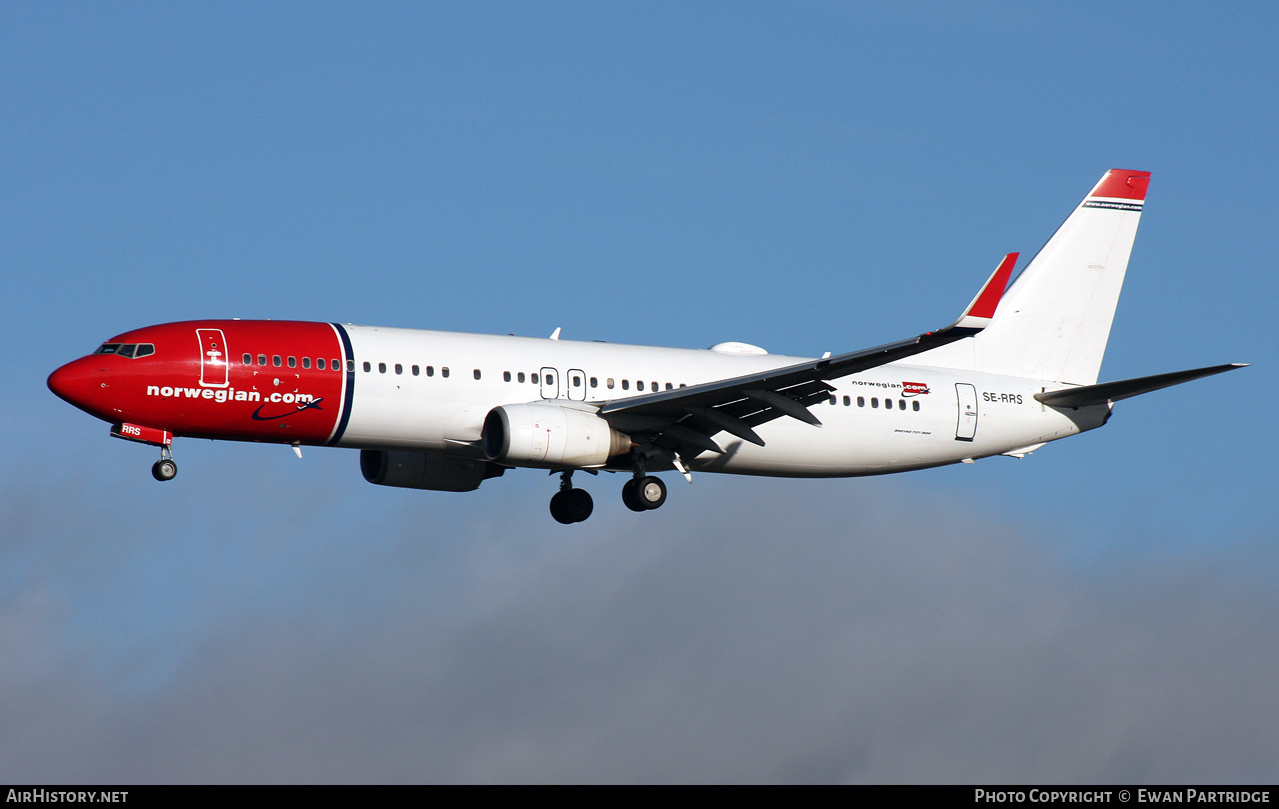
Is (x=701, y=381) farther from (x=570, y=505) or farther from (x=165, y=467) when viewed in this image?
(x=165, y=467)

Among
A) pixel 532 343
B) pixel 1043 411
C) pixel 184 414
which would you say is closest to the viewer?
pixel 184 414

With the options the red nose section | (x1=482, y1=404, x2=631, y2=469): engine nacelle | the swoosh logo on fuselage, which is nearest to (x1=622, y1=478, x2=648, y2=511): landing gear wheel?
(x1=482, y1=404, x2=631, y2=469): engine nacelle

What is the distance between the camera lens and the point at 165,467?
43.6 meters

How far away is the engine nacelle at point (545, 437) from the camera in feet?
144

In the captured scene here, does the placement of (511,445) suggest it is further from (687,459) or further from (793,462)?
(793,462)

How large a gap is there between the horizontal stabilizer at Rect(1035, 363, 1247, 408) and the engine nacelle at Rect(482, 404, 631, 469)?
606 inches

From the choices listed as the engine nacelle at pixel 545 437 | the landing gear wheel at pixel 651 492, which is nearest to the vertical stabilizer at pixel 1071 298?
the landing gear wheel at pixel 651 492

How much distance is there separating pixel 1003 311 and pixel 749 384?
14.2m

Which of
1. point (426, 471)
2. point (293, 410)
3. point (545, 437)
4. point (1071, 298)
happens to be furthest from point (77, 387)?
point (1071, 298)

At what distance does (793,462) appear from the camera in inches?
1975

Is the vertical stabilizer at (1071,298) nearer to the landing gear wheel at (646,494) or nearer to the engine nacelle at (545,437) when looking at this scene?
the landing gear wheel at (646,494)
